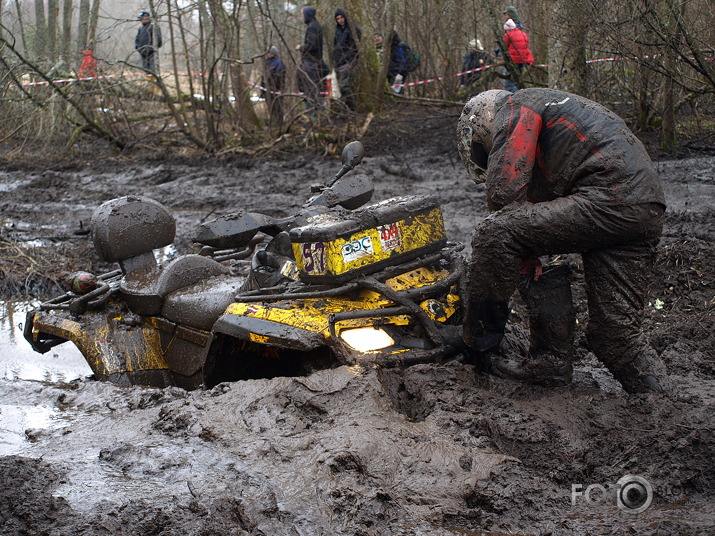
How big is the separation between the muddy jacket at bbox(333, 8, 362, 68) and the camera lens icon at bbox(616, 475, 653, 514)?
11840 millimetres

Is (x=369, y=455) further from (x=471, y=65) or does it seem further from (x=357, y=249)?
(x=471, y=65)

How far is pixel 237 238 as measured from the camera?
15.4ft

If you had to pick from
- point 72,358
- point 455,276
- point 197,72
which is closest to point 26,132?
point 197,72

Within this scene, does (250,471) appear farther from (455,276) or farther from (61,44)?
(61,44)

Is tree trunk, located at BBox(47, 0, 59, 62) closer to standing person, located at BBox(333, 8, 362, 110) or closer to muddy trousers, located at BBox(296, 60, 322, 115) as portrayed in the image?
muddy trousers, located at BBox(296, 60, 322, 115)

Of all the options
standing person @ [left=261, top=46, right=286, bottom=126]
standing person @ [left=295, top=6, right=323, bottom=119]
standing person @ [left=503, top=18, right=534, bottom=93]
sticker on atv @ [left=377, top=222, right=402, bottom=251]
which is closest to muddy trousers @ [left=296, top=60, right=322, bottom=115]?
standing person @ [left=295, top=6, right=323, bottom=119]

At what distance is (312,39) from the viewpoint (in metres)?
13.9

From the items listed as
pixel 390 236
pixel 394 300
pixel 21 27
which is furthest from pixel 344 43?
pixel 394 300

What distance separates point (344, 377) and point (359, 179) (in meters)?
1.52

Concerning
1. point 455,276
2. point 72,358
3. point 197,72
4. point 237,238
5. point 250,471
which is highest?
point 197,72

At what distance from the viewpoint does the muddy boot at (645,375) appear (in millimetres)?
4055

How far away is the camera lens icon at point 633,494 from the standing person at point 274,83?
11.3 m

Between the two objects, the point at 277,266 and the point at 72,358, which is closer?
the point at 277,266

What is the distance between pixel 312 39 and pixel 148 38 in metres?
2.94
